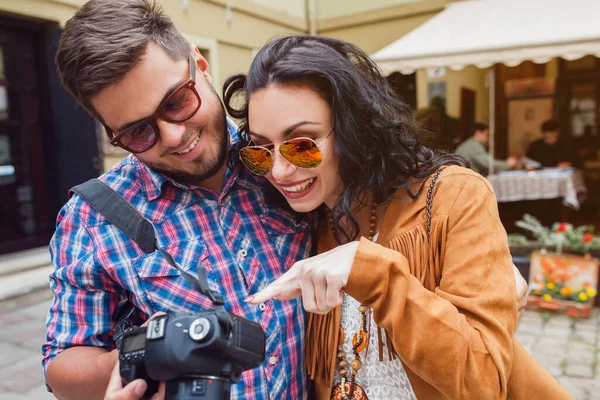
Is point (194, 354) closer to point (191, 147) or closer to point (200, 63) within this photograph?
point (191, 147)

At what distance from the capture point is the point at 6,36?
527 cm

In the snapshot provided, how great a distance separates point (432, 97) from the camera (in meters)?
9.09

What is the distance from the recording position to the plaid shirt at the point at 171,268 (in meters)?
1.26

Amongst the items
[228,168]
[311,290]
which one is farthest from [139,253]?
[311,290]

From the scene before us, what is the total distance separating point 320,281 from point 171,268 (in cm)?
47

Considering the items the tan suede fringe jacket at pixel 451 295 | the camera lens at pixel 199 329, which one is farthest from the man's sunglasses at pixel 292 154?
the camera lens at pixel 199 329

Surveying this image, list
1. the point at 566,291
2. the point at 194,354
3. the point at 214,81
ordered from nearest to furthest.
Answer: the point at 194,354 → the point at 566,291 → the point at 214,81

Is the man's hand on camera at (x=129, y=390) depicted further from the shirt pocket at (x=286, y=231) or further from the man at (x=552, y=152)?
the man at (x=552, y=152)

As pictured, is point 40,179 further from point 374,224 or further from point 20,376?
point 374,224


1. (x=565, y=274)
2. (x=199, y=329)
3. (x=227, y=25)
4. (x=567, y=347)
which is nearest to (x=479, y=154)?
(x=565, y=274)

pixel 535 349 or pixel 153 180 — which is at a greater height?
pixel 153 180

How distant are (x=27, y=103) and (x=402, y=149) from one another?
5.55 meters

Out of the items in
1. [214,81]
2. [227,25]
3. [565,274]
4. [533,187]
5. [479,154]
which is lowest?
[565,274]

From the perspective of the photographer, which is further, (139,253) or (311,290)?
(139,253)
